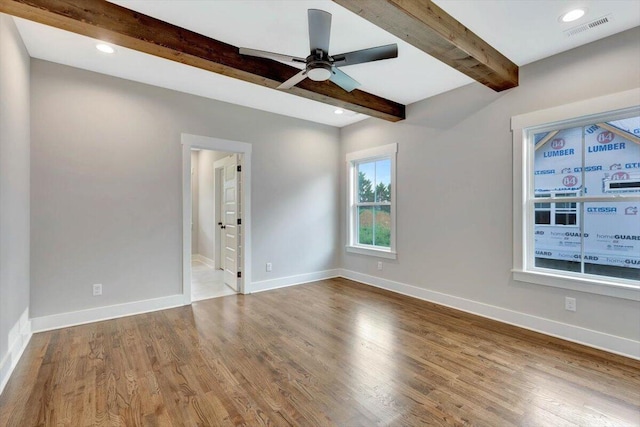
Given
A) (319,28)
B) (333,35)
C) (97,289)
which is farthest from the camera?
(97,289)

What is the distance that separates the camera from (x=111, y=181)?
3521mm

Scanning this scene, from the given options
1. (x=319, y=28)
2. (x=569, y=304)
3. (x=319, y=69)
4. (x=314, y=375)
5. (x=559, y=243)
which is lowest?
(x=314, y=375)

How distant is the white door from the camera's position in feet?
15.6

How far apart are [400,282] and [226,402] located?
10.4ft

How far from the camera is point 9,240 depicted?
95.9 inches

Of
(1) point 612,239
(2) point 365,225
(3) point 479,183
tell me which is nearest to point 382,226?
(2) point 365,225

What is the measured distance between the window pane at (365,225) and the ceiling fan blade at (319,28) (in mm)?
3261

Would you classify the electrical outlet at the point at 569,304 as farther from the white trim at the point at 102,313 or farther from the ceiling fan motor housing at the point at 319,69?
the white trim at the point at 102,313

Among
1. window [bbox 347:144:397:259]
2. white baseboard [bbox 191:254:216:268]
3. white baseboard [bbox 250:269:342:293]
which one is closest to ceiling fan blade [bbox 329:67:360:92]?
window [bbox 347:144:397:259]

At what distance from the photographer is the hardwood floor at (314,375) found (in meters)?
1.88

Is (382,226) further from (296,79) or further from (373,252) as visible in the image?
(296,79)

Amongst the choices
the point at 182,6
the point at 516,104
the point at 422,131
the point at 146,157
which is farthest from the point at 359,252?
the point at 182,6

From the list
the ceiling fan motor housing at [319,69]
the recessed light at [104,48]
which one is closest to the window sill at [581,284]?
the ceiling fan motor housing at [319,69]

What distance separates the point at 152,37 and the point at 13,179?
168cm
